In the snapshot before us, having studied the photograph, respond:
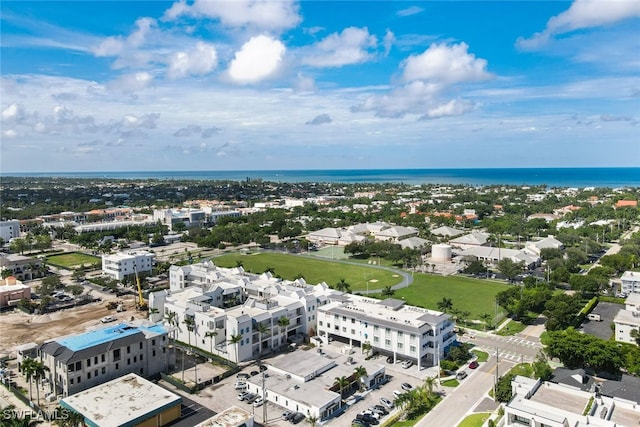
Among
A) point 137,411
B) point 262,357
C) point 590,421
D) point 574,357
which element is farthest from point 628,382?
point 137,411

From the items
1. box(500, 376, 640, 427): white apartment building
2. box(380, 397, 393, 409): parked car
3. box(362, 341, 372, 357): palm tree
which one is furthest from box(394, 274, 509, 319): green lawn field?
box(380, 397, 393, 409): parked car

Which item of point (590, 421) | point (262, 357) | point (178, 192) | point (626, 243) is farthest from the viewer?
point (178, 192)

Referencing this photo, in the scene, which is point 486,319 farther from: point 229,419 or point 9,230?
point 9,230

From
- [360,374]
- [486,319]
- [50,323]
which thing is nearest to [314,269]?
[486,319]

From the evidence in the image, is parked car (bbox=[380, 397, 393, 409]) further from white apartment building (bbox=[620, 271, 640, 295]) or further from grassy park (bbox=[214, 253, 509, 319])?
white apartment building (bbox=[620, 271, 640, 295])

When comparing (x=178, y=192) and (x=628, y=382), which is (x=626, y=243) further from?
(x=178, y=192)
